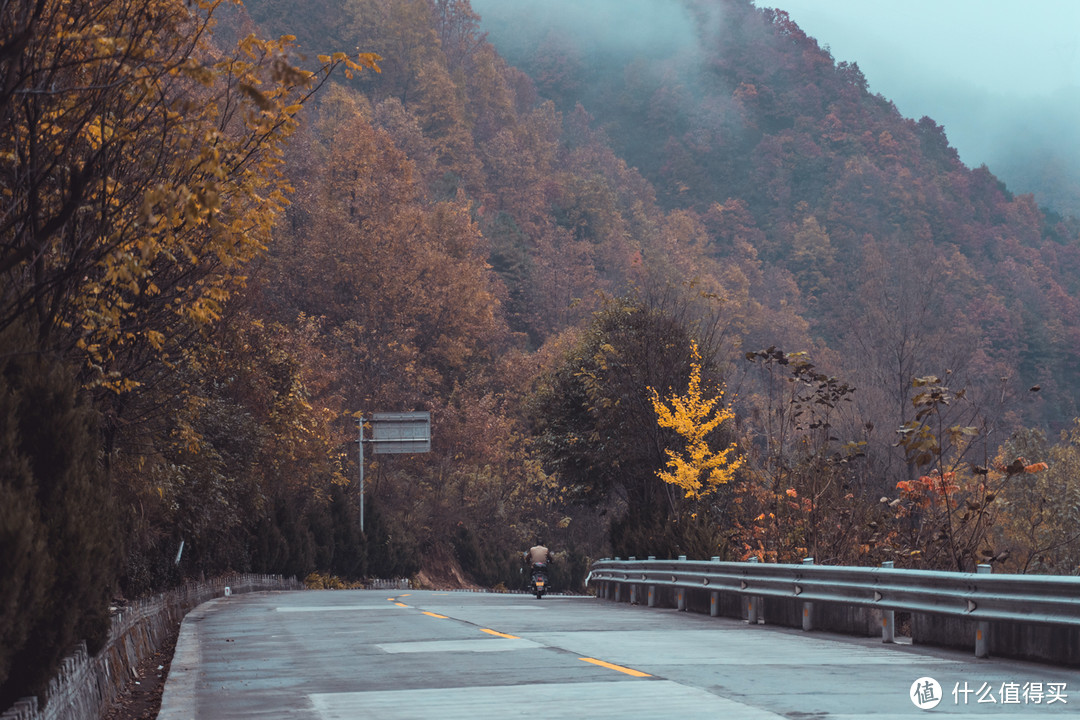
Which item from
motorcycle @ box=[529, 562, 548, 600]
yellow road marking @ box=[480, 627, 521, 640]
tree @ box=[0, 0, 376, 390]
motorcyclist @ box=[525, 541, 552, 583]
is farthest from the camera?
motorcycle @ box=[529, 562, 548, 600]

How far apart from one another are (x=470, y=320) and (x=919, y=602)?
6726cm

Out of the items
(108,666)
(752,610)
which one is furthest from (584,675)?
(752,610)

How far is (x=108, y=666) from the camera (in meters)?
11.2

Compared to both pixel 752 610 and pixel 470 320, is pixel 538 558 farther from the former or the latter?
pixel 470 320

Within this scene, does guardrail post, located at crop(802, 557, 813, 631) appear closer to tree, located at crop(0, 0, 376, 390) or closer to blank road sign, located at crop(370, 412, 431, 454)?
tree, located at crop(0, 0, 376, 390)

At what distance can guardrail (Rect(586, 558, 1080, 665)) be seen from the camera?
35.9 ft

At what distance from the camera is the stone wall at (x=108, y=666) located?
7438mm

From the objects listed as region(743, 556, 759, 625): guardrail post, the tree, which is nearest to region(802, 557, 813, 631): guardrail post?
region(743, 556, 759, 625): guardrail post

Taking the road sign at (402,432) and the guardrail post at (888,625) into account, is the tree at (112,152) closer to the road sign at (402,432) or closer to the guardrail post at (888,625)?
the guardrail post at (888,625)

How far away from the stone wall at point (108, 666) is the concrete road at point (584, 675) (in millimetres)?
567

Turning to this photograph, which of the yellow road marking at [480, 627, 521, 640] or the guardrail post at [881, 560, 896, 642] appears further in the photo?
the yellow road marking at [480, 627, 521, 640]

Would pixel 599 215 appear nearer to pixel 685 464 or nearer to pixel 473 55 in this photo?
pixel 473 55

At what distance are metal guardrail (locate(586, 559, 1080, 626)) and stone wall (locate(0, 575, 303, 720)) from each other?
8.00 meters

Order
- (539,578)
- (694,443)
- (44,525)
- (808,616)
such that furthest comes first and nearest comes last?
(694,443) < (539,578) < (808,616) < (44,525)
